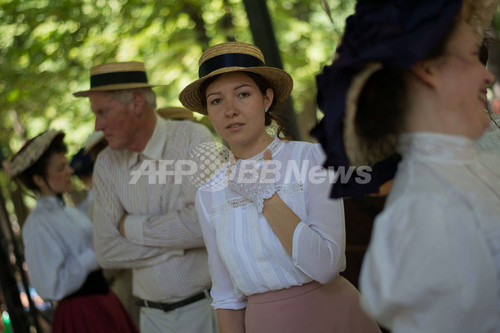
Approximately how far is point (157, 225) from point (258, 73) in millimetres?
1100

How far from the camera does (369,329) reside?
6.22ft

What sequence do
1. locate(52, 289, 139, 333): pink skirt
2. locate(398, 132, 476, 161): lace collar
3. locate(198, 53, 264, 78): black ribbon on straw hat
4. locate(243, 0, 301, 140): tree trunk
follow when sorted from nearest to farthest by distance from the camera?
1. locate(398, 132, 476, 161): lace collar
2. locate(198, 53, 264, 78): black ribbon on straw hat
3. locate(243, 0, 301, 140): tree trunk
4. locate(52, 289, 139, 333): pink skirt

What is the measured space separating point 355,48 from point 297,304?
3.42 feet

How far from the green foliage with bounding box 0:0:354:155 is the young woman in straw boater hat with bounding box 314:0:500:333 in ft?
11.2

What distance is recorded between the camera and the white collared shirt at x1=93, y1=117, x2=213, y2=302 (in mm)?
2730

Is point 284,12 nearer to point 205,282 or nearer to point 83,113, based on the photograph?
point 83,113

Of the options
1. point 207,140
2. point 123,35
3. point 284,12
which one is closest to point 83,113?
point 123,35

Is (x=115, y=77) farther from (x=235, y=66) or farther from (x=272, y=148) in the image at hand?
(x=272, y=148)

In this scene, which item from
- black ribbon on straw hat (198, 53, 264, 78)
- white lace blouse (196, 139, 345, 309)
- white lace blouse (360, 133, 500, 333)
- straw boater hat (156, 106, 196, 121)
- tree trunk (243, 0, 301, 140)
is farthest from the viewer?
straw boater hat (156, 106, 196, 121)

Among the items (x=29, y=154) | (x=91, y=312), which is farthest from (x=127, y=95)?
(x=91, y=312)

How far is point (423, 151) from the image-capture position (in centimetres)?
119

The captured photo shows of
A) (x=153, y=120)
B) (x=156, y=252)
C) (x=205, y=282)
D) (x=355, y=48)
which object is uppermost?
(x=355, y=48)

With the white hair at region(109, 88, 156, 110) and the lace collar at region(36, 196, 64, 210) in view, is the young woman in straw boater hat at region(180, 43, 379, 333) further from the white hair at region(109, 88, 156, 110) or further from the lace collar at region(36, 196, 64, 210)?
the lace collar at region(36, 196, 64, 210)

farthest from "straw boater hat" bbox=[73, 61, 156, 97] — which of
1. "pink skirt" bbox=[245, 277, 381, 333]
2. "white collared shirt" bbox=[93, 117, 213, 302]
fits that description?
"pink skirt" bbox=[245, 277, 381, 333]
